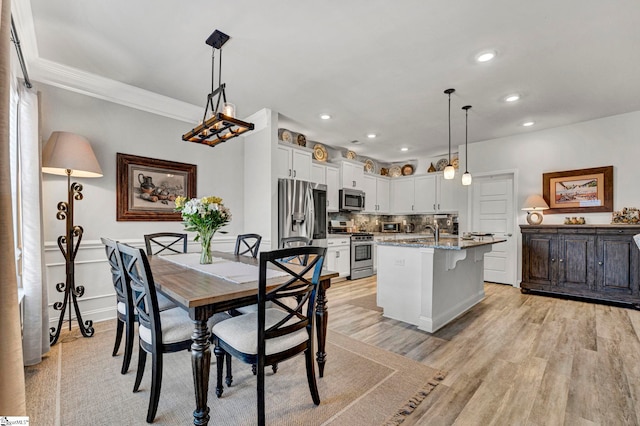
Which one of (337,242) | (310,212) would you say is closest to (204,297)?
(310,212)

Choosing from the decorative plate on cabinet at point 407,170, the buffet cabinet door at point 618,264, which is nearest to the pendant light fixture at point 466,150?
the decorative plate on cabinet at point 407,170

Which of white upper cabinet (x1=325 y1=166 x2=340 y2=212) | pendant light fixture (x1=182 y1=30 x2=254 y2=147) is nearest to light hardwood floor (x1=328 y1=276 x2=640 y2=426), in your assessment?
pendant light fixture (x1=182 y1=30 x2=254 y2=147)

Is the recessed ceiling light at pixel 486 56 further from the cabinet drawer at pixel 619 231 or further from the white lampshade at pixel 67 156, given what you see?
the white lampshade at pixel 67 156

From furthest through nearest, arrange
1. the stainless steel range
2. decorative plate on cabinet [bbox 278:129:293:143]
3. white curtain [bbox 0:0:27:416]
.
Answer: the stainless steel range < decorative plate on cabinet [bbox 278:129:293:143] < white curtain [bbox 0:0:27:416]

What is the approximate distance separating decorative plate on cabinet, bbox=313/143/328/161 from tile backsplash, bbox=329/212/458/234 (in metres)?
1.23

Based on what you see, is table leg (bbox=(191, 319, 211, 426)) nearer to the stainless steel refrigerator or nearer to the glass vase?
the glass vase

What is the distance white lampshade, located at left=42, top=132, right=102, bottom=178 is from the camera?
8.62ft

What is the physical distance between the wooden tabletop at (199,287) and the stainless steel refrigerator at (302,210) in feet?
7.29

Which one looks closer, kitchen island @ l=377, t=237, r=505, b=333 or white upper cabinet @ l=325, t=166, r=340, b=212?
kitchen island @ l=377, t=237, r=505, b=333

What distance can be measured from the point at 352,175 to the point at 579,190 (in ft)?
12.1

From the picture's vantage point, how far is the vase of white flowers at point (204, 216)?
2.17 meters

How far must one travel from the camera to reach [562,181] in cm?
451

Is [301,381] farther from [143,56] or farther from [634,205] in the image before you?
[634,205]

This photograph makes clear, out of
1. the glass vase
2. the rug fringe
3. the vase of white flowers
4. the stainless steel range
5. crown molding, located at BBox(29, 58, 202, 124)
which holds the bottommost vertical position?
the rug fringe
